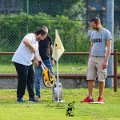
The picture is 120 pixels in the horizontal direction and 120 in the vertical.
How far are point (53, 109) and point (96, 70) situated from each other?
2.28 metres

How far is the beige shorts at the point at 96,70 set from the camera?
1555cm

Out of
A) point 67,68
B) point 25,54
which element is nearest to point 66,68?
point 67,68

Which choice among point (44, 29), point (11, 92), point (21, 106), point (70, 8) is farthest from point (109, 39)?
point (70, 8)

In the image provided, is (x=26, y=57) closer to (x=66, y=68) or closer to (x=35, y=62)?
(x=35, y=62)

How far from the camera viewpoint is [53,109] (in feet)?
45.5

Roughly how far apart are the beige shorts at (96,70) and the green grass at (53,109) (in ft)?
1.98

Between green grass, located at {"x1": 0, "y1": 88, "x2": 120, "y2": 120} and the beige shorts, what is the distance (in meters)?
0.60

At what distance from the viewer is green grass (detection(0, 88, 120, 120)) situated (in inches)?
495

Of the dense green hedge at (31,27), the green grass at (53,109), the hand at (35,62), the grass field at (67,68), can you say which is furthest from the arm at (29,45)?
the dense green hedge at (31,27)

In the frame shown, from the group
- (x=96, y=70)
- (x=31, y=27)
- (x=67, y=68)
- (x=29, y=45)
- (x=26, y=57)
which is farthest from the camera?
(x=67, y=68)

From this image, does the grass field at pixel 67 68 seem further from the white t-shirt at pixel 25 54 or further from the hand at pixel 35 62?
the white t-shirt at pixel 25 54

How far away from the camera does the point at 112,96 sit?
17469 mm

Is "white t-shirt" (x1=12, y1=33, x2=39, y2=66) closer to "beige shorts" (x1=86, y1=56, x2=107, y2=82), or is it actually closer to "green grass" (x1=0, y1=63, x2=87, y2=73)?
"beige shorts" (x1=86, y1=56, x2=107, y2=82)

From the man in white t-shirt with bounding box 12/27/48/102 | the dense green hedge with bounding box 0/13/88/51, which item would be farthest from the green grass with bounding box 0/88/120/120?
the dense green hedge with bounding box 0/13/88/51
